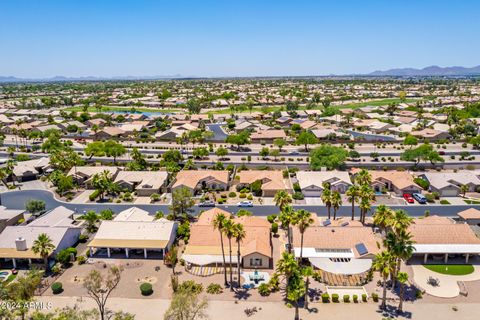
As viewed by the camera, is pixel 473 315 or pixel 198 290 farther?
pixel 198 290

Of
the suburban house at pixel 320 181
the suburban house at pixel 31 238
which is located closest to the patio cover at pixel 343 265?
the suburban house at pixel 320 181

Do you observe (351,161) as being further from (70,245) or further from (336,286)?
(70,245)

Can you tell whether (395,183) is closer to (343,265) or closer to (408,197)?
(408,197)

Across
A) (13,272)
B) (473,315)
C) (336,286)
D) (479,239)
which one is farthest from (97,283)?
(479,239)

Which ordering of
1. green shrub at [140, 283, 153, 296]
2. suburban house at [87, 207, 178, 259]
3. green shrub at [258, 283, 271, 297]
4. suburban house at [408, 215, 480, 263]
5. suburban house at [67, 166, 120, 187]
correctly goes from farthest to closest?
suburban house at [67, 166, 120, 187] < suburban house at [87, 207, 178, 259] < suburban house at [408, 215, 480, 263] < green shrub at [140, 283, 153, 296] < green shrub at [258, 283, 271, 297]

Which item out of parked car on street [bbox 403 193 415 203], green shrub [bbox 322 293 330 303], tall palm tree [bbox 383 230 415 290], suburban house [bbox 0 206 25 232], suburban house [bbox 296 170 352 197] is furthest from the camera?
suburban house [bbox 296 170 352 197]

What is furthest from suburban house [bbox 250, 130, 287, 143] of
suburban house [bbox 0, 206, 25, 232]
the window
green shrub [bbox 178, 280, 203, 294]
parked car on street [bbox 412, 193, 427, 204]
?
green shrub [bbox 178, 280, 203, 294]

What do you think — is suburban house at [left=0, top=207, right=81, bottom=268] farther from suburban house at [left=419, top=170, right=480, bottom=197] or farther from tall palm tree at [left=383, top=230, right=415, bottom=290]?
suburban house at [left=419, top=170, right=480, bottom=197]
